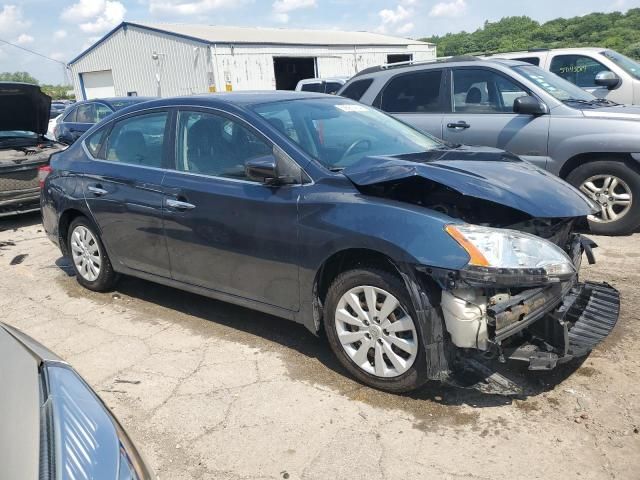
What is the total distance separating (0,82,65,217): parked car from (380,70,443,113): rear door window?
4785mm

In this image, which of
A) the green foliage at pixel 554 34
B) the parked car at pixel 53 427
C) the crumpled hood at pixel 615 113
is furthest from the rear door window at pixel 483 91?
the green foliage at pixel 554 34

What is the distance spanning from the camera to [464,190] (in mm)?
3117

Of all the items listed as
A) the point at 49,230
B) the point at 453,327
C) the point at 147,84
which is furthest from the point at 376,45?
the point at 453,327

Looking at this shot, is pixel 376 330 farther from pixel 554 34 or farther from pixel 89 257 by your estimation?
pixel 554 34

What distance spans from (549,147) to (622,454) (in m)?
4.15

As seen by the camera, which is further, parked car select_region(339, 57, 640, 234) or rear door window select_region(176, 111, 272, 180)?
parked car select_region(339, 57, 640, 234)

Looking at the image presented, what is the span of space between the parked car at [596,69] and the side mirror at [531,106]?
2923 millimetres

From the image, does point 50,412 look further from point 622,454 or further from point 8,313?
point 8,313

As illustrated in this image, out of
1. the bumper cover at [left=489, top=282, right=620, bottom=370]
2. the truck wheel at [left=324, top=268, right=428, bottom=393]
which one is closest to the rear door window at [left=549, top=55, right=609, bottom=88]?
the bumper cover at [left=489, top=282, right=620, bottom=370]

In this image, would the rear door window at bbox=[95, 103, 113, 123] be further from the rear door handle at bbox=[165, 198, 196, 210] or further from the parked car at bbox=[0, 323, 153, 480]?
the parked car at bbox=[0, 323, 153, 480]

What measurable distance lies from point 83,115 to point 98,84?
18.3 m

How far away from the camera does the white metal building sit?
2395 cm

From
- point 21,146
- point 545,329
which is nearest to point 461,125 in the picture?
point 545,329

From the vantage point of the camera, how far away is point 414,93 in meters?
7.21
